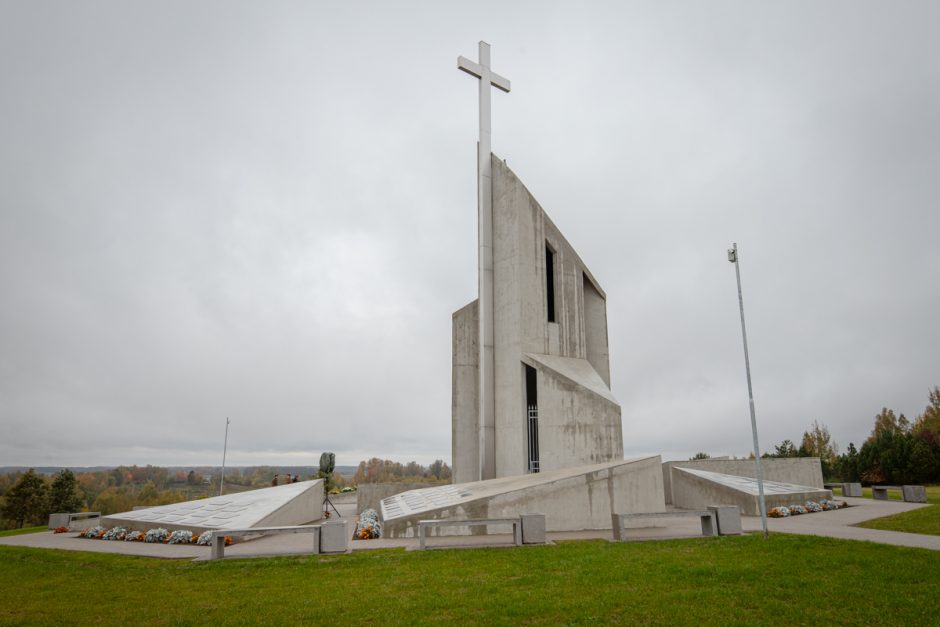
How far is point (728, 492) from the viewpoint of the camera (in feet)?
59.3

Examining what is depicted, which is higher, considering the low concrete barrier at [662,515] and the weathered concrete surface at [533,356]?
the weathered concrete surface at [533,356]

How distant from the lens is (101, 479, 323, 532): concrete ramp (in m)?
14.4

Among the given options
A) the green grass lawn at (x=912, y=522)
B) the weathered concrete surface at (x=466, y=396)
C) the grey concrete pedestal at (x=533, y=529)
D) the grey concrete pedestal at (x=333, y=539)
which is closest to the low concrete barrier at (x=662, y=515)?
the grey concrete pedestal at (x=533, y=529)

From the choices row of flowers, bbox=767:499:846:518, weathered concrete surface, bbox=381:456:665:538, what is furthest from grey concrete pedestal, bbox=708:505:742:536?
row of flowers, bbox=767:499:846:518

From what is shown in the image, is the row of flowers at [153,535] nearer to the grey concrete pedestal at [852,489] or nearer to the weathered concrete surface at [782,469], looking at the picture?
the weathered concrete surface at [782,469]

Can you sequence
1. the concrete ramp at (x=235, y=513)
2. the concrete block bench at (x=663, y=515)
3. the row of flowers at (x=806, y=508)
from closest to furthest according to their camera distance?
the concrete block bench at (x=663, y=515)
the concrete ramp at (x=235, y=513)
the row of flowers at (x=806, y=508)

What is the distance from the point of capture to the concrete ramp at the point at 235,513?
47.3 ft

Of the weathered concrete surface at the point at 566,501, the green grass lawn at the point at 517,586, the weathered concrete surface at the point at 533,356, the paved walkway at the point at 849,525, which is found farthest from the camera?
the weathered concrete surface at the point at 533,356

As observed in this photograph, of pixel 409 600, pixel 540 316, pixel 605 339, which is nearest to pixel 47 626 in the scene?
pixel 409 600

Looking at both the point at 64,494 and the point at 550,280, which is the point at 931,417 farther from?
the point at 64,494

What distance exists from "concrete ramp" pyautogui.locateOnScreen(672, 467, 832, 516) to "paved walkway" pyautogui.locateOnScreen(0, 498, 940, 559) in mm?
1405

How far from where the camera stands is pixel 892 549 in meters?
9.55

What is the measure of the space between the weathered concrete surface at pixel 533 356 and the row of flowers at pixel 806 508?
189 inches

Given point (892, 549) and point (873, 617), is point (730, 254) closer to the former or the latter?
point (892, 549)
